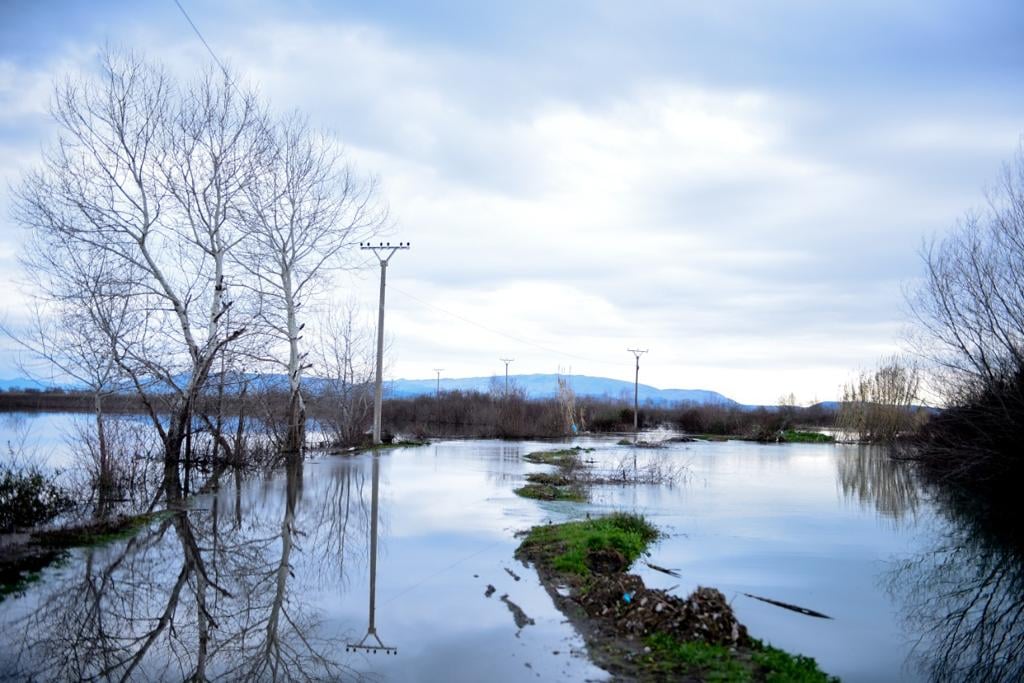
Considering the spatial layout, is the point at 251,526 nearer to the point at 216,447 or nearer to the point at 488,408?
the point at 216,447

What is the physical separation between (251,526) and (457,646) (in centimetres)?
697

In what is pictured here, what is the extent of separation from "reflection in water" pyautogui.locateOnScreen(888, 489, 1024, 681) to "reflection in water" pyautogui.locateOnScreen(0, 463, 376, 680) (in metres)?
6.16

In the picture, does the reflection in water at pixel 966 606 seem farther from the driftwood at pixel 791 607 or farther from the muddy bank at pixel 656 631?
the muddy bank at pixel 656 631

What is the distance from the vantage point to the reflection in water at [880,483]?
68.0 feet

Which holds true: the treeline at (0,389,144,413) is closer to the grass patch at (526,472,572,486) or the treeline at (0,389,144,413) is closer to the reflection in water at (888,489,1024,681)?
the grass patch at (526,472,572,486)

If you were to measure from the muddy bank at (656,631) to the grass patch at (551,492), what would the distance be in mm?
7428

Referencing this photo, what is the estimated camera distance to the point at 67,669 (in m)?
6.19

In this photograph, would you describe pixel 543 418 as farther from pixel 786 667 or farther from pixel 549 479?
pixel 786 667

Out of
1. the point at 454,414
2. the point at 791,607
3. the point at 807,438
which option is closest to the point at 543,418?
the point at 454,414

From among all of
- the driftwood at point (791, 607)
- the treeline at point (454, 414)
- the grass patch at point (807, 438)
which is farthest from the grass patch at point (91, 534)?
the grass patch at point (807, 438)

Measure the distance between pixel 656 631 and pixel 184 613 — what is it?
188 inches

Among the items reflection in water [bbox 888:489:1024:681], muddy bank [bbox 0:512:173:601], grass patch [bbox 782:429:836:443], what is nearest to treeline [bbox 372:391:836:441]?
grass patch [bbox 782:429:836:443]

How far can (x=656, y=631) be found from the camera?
7359 millimetres

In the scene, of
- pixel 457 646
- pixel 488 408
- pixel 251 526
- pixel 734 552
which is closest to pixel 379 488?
pixel 251 526
